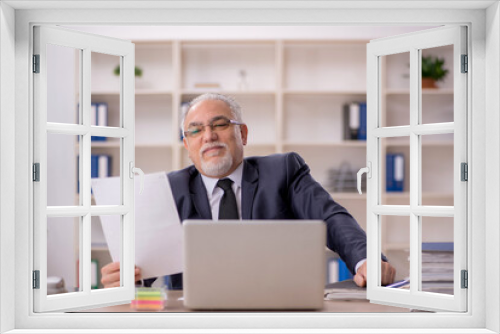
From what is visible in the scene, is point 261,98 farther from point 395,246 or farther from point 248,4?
point 248,4

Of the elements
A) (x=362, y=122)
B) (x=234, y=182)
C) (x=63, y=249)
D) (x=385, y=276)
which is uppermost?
(x=362, y=122)

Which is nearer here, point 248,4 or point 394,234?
point 248,4

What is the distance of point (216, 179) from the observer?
3834 millimetres

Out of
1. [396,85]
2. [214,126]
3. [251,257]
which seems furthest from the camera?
[396,85]

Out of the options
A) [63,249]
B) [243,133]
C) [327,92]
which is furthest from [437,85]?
[63,249]

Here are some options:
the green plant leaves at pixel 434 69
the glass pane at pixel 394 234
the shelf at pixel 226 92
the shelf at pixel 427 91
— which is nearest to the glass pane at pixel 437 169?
the glass pane at pixel 394 234

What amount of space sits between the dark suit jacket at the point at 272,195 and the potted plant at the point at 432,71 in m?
2.00

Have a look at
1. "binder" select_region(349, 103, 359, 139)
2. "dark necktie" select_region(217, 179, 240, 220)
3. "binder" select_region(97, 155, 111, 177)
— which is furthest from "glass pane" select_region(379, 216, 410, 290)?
"binder" select_region(97, 155, 111, 177)

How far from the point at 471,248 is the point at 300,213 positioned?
1583 mm

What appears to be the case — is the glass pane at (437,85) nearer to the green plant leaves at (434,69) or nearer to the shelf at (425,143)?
the green plant leaves at (434,69)

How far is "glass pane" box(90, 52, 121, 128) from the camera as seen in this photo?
518 cm

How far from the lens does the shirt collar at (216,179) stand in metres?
3.81

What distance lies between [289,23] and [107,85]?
11.3 feet

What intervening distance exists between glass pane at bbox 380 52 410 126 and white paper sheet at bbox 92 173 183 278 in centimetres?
279
